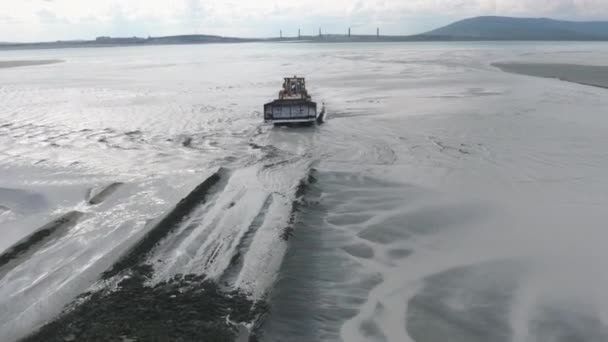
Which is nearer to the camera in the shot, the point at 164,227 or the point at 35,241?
the point at 35,241

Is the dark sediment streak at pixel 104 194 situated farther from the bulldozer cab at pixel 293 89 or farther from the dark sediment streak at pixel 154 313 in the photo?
the bulldozer cab at pixel 293 89

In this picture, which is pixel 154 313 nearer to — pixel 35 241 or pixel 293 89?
pixel 35 241

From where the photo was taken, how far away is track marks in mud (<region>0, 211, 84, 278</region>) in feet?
24.8

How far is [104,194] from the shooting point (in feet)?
35.9

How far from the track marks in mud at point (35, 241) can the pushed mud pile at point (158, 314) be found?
206 cm

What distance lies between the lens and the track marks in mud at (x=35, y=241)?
7.55 m

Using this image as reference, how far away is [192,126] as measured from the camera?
1972cm

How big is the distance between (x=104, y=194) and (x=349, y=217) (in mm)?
5719

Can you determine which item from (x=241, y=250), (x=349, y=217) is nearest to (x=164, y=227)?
(x=241, y=250)

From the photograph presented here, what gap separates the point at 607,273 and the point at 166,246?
724cm

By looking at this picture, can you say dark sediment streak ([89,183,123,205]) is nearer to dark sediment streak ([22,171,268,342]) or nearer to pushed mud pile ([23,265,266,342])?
dark sediment streak ([22,171,268,342])

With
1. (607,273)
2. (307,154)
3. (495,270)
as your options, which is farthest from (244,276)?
(307,154)

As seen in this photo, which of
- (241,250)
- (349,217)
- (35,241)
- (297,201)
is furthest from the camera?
(297,201)

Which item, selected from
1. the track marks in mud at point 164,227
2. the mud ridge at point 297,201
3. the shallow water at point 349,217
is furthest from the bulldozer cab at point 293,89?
the track marks in mud at point 164,227
